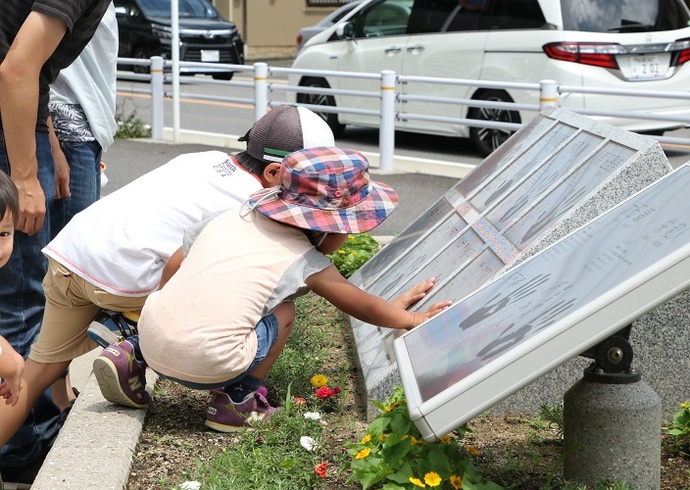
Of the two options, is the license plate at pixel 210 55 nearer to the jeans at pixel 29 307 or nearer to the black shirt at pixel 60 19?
the jeans at pixel 29 307

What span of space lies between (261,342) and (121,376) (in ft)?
1.60

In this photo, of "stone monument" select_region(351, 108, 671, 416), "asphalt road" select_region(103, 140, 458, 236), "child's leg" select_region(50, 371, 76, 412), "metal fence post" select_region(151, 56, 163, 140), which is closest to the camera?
"stone monument" select_region(351, 108, 671, 416)

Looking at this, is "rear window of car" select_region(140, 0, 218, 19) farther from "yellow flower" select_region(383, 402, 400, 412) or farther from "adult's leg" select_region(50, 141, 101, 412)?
"yellow flower" select_region(383, 402, 400, 412)

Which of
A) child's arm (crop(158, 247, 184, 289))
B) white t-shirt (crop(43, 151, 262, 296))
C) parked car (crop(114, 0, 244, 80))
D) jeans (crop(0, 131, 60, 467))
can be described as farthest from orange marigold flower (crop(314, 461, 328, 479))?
parked car (crop(114, 0, 244, 80))

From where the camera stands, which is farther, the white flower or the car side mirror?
the car side mirror

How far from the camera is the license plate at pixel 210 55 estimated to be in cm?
2272

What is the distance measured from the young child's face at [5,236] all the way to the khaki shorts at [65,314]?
2.02 feet

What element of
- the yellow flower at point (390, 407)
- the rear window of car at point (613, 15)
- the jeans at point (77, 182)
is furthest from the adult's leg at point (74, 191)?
the rear window of car at point (613, 15)

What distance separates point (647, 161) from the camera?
132 inches

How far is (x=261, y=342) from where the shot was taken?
3396mm

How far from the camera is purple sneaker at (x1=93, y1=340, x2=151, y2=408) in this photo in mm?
3547

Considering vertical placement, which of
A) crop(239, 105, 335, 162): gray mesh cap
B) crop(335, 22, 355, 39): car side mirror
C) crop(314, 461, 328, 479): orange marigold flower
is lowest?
crop(335, 22, 355, 39): car side mirror

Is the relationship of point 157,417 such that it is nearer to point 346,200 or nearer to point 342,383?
point 342,383

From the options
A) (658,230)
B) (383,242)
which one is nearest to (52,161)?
(658,230)
